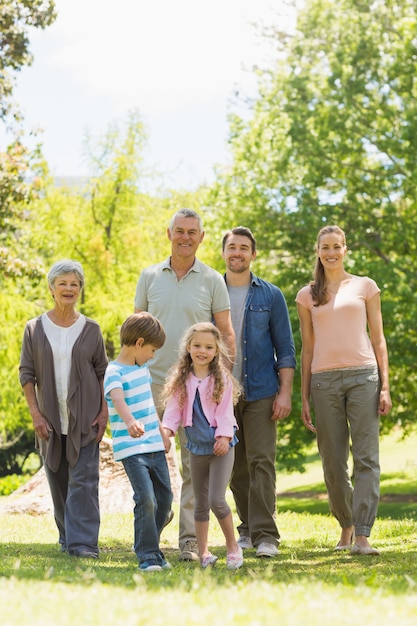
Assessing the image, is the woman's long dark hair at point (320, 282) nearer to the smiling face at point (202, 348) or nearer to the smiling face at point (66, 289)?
the smiling face at point (202, 348)

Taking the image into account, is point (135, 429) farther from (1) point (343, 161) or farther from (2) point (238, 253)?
(1) point (343, 161)

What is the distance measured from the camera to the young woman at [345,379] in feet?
24.8

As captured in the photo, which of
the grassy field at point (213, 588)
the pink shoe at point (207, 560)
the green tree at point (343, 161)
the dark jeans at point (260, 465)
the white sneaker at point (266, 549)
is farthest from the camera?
the green tree at point (343, 161)

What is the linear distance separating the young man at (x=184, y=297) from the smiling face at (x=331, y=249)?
886mm

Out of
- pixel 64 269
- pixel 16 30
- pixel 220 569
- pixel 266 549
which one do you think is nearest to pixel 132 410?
pixel 220 569

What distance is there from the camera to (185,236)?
7613 mm

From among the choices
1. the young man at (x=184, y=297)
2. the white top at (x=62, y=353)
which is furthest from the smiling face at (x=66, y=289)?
the young man at (x=184, y=297)

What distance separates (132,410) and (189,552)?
138cm

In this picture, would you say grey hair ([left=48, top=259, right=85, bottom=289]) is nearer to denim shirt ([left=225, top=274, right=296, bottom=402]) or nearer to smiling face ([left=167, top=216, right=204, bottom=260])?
smiling face ([left=167, top=216, right=204, bottom=260])

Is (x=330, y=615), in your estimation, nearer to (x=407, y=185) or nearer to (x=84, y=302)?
(x=407, y=185)

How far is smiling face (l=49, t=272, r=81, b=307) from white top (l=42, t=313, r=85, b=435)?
0.22 meters

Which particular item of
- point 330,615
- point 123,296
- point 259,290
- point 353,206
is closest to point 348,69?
point 353,206

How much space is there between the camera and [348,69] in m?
21.5

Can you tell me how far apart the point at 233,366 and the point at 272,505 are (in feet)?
3.94
